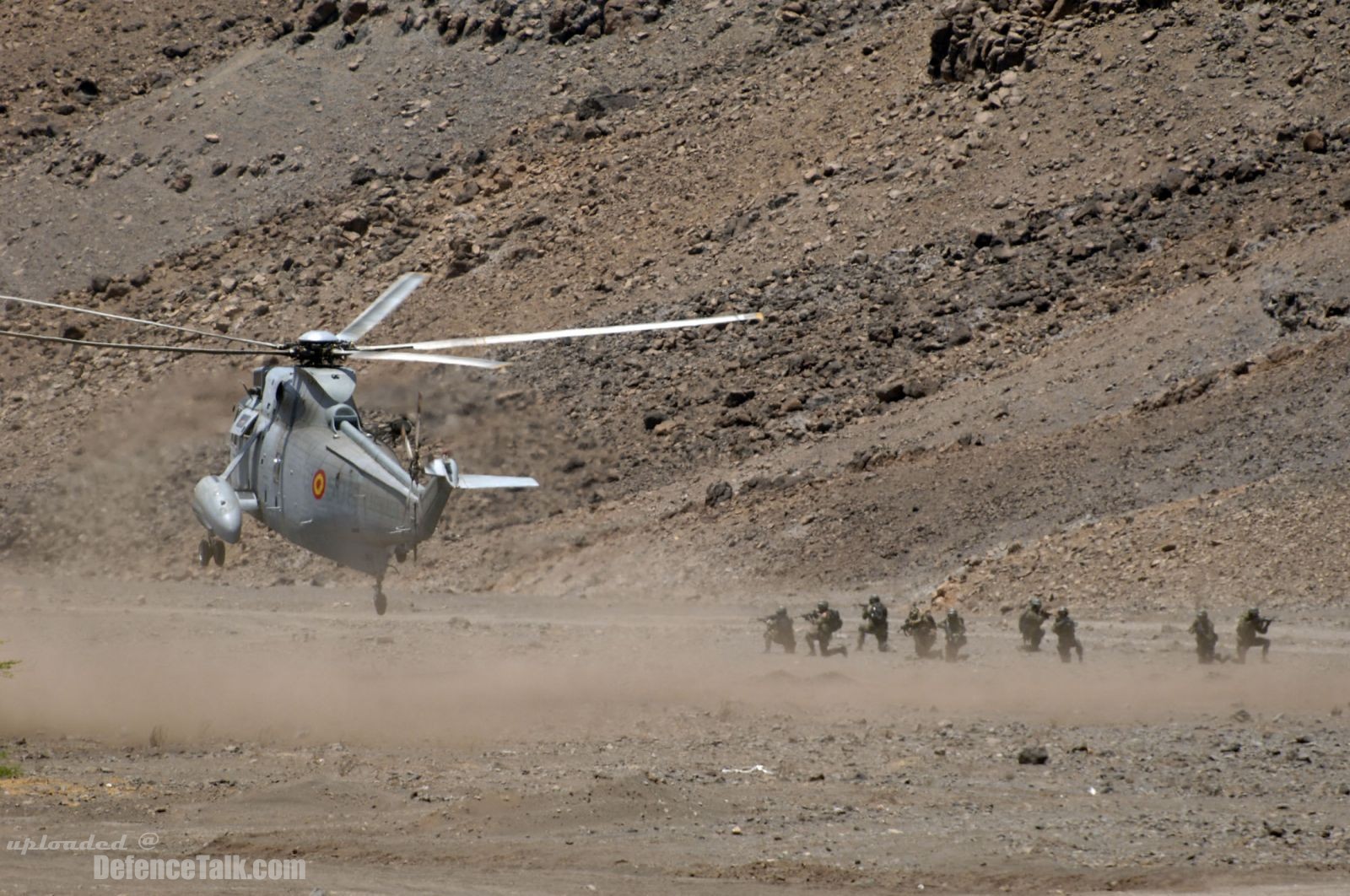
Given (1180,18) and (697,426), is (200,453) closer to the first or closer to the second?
(697,426)

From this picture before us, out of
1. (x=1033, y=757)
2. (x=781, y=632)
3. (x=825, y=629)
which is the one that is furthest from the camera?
(x=781, y=632)

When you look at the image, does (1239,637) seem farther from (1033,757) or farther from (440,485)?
(440,485)

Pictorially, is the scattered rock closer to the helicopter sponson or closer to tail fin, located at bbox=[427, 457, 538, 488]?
tail fin, located at bbox=[427, 457, 538, 488]

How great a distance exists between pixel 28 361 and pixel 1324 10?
38.8m

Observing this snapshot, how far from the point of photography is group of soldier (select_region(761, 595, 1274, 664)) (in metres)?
25.7

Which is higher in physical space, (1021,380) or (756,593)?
(1021,380)

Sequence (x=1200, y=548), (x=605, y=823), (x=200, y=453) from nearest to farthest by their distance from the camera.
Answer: (x=605, y=823) < (x=200, y=453) < (x=1200, y=548)

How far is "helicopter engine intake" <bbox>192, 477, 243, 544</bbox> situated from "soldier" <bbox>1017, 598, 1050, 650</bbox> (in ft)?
37.3

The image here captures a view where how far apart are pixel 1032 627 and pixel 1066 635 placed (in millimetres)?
1301

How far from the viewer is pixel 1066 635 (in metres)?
26.3

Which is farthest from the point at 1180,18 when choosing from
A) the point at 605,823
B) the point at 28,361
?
the point at 605,823

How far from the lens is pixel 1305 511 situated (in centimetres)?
3253

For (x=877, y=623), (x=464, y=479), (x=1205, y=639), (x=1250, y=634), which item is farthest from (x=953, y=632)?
(x=464, y=479)

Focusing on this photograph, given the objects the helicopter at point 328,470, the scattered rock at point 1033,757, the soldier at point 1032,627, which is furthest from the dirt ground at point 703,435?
the helicopter at point 328,470
